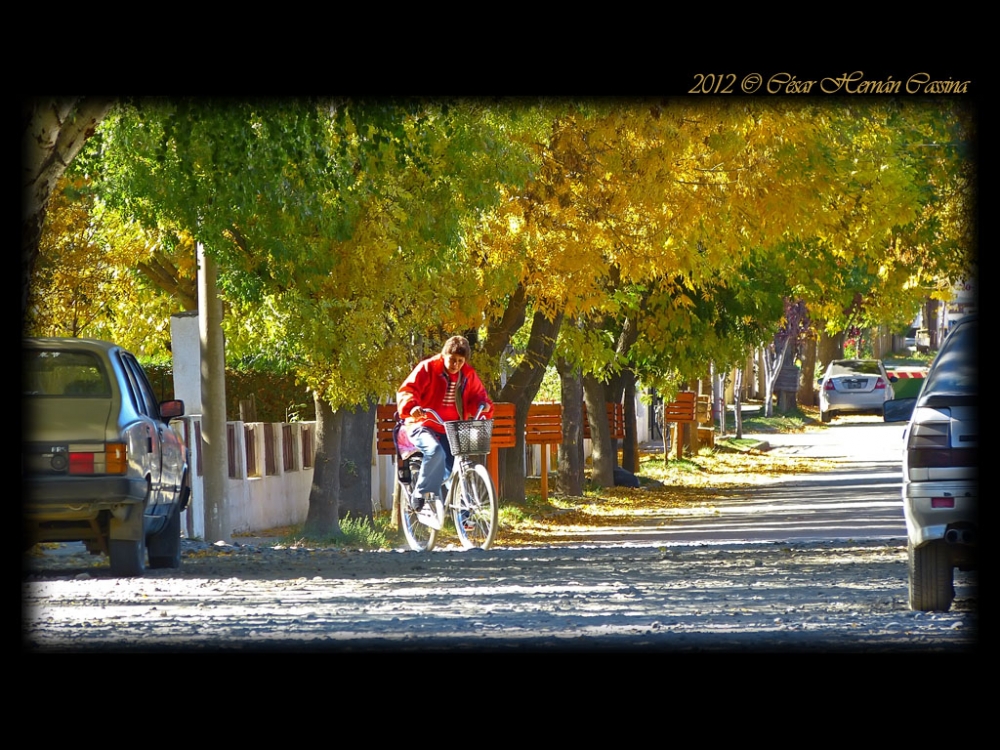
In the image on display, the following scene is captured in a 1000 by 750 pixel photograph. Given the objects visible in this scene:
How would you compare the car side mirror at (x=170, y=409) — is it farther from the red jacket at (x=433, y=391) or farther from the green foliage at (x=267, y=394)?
the green foliage at (x=267, y=394)

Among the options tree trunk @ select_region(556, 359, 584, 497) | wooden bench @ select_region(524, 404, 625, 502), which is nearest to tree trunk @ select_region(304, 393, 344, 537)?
wooden bench @ select_region(524, 404, 625, 502)

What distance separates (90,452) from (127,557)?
109 centimetres

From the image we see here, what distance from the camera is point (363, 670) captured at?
7977 millimetres

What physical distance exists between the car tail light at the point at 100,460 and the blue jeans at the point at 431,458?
3.66 meters

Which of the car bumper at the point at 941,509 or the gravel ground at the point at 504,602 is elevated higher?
the car bumper at the point at 941,509

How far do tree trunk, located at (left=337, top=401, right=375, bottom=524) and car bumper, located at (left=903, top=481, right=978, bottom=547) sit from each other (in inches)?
437

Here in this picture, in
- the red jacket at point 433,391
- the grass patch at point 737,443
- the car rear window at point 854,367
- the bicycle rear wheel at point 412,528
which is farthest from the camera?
the car rear window at point 854,367

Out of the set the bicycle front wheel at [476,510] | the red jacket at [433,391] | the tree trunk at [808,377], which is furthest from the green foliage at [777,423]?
the red jacket at [433,391]

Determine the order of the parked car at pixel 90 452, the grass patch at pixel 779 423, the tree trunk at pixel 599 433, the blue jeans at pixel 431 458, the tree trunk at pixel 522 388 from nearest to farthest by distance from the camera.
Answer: the parked car at pixel 90 452, the blue jeans at pixel 431 458, the tree trunk at pixel 522 388, the tree trunk at pixel 599 433, the grass patch at pixel 779 423

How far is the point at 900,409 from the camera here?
1045cm

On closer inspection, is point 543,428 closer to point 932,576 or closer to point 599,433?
point 599,433

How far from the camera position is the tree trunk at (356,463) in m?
20.4

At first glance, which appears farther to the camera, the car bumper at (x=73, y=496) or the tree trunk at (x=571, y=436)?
the tree trunk at (x=571, y=436)

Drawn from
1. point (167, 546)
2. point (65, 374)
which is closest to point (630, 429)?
point (167, 546)
